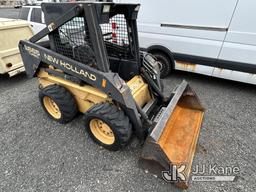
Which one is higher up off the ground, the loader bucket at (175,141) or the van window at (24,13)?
the van window at (24,13)

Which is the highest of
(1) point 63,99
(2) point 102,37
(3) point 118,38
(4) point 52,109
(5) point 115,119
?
(2) point 102,37

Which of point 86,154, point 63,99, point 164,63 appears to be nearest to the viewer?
point 86,154

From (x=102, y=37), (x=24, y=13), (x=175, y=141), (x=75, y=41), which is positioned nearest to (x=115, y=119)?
(x=175, y=141)

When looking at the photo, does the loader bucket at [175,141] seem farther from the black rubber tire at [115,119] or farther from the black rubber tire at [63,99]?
the black rubber tire at [63,99]

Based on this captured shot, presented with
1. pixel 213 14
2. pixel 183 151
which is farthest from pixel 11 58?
pixel 213 14

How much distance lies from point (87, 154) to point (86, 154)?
0.05ft

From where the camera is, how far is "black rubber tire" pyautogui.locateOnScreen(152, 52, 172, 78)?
455 cm

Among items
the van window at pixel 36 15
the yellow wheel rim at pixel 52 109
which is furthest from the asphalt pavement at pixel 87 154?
the van window at pixel 36 15

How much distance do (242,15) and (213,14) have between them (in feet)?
1.65

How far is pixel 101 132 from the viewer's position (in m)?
2.59

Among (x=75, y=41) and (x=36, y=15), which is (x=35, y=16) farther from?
(x=75, y=41)

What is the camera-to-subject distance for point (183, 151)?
2.26 meters

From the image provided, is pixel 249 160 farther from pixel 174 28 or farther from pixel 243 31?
pixel 174 28

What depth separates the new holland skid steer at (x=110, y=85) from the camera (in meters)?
2.06
